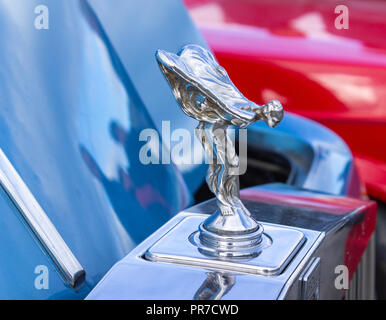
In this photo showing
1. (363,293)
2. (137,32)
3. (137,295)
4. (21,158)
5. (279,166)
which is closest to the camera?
(137,295)

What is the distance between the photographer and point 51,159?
79cm

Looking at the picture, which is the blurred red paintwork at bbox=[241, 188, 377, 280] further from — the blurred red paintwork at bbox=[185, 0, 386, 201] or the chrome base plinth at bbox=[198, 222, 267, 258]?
the blurred red paintwork at bbox=[185, 0, 386, 201]

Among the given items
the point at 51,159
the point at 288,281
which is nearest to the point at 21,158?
the point at 51,159

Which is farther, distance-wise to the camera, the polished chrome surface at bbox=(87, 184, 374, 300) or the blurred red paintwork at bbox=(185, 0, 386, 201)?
the blurred red paintwork at bbox=(185, 0, 386, 201)

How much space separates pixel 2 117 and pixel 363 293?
79 cm

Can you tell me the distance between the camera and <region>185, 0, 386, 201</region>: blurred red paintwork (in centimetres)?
205

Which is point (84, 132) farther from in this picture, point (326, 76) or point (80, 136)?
point (326, 76)

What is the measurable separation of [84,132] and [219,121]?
0.86 ft

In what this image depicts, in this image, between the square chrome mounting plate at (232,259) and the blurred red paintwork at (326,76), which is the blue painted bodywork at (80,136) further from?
the blurred red paintwork at (326,76)

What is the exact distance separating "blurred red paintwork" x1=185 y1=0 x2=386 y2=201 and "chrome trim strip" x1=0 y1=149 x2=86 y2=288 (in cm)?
139

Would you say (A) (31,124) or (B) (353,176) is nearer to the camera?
(A) (31,124)

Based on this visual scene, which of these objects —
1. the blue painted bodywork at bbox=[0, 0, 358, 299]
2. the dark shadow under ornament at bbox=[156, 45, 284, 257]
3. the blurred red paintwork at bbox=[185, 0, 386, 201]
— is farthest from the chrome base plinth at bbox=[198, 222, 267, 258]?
the blurred red paintwork at bbox=[185, 0, 386, 201]

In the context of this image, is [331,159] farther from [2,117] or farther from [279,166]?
[2,117]

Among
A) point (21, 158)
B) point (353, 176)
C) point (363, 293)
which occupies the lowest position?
point (363, 293)
